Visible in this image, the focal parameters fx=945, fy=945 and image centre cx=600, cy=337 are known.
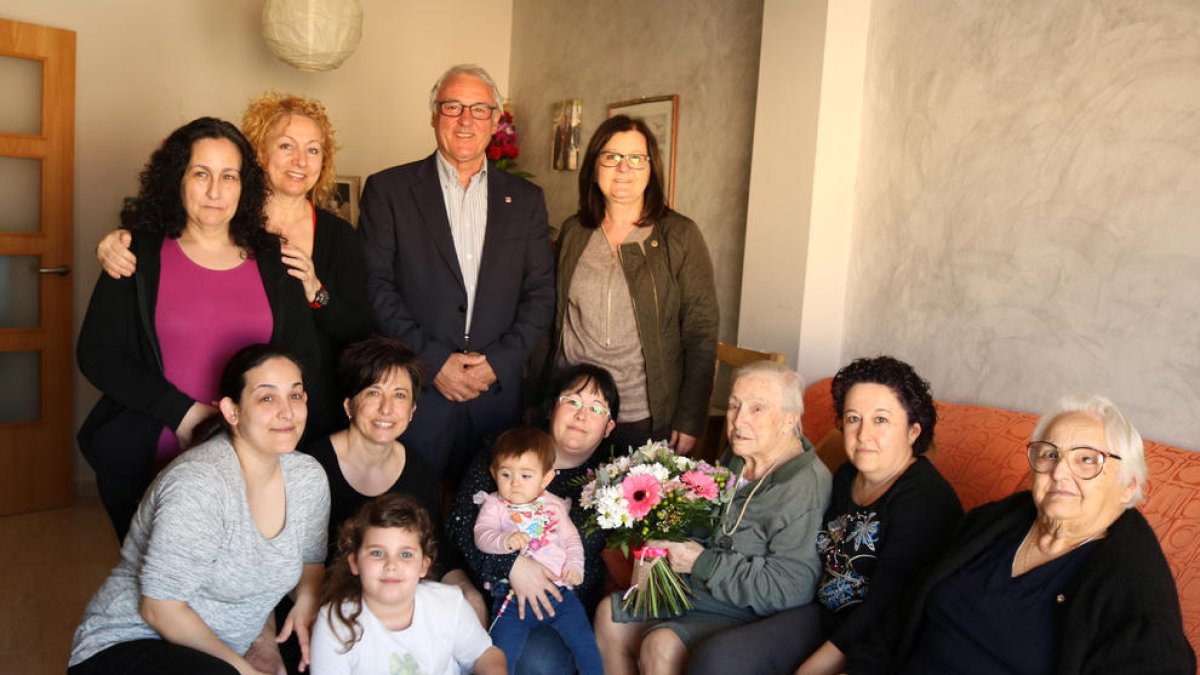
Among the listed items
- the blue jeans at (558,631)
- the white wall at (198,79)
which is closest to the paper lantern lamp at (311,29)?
the white wall at (198,79)

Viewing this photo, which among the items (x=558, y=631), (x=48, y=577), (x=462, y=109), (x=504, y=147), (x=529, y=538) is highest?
(x=504, y=147)

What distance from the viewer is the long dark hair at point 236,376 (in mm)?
2275

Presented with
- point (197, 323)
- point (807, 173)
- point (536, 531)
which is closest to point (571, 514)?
point (536, 531)

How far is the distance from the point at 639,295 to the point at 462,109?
2.82ft

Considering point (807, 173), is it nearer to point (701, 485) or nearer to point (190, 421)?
point (701, 485)

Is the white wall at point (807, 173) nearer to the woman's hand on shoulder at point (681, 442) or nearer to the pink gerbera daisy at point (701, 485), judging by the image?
the woman's hand on shoulder at point (681, 442)

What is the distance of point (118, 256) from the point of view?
7.99 ft

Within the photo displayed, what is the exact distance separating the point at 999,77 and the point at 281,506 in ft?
8.59

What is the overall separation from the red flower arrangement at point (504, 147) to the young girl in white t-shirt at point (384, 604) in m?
3.99

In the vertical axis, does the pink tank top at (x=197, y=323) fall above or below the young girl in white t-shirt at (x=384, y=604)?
above

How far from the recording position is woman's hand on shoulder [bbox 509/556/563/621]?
258 centimetres

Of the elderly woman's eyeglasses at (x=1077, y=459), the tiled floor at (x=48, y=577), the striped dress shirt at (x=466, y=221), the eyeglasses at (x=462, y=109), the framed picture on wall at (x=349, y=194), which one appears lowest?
the tiled floor at (x=48, y=577)

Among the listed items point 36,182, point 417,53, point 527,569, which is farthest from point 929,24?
point 36,182

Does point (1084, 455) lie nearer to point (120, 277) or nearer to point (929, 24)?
point (929, 24)
